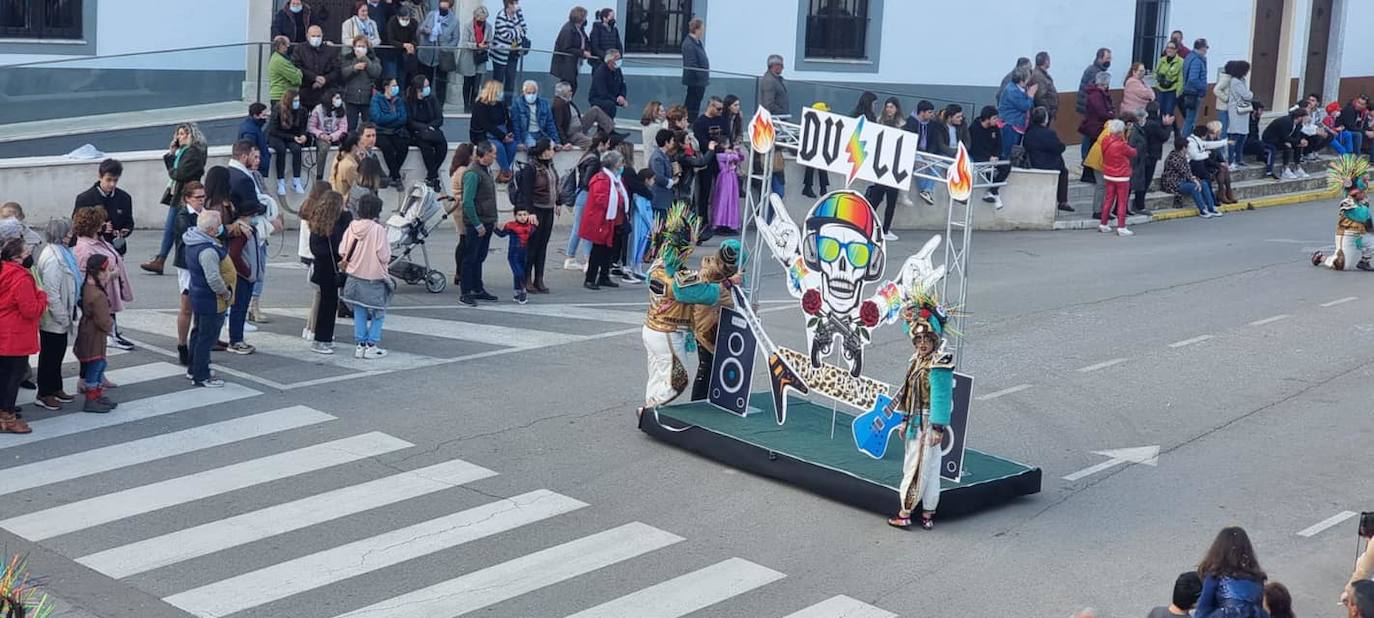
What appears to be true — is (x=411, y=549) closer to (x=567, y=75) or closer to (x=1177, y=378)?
(x=1177, y=378)

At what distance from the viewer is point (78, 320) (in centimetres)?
1312

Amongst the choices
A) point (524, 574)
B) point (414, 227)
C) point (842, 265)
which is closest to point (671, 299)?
point (842, 265)

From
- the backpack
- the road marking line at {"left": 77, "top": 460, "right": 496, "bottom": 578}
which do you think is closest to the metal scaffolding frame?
the road marking line at {"left": 77, "top": 460, "right": 496, "bottom": 578}

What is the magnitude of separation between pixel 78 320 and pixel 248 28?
1168 centimetres

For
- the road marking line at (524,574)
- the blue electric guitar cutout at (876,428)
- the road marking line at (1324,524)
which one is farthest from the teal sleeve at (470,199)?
the road marking line at (1324,524)

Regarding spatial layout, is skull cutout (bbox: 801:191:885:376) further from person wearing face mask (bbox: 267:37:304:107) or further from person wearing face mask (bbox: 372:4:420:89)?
person wearing face mask (bbox: 372:4:420:89)

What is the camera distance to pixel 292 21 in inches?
890

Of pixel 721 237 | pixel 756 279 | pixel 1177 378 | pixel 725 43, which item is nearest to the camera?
pixel 756 279

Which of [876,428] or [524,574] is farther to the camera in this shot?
[876,428]

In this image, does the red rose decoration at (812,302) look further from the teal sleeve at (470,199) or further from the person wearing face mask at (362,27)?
the person wearing face mask at (362,27)

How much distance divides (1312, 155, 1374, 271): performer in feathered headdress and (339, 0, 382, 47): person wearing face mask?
550 inches

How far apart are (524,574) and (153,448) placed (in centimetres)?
383

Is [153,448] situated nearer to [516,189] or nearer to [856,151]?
[856,151]

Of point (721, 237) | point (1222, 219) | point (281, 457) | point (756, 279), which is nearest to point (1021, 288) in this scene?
point (721, 237)
